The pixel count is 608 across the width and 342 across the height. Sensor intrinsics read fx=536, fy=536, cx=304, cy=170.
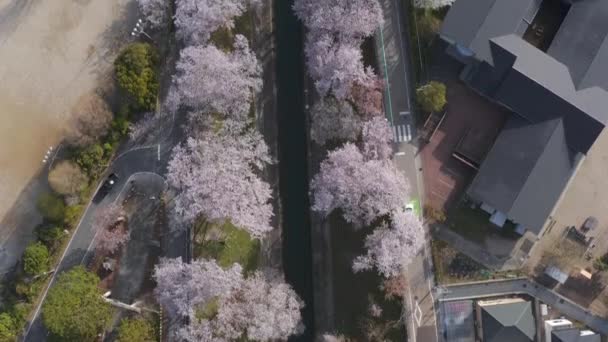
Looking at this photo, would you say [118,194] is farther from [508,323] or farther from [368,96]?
[508,323]

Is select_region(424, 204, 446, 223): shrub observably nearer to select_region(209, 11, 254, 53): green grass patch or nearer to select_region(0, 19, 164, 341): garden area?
select_region(209, 11, 254, 53): green grass patch

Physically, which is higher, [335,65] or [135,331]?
[335,65]

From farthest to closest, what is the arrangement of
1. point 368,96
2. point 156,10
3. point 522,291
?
point 156,10, point 522,291, point 368,96

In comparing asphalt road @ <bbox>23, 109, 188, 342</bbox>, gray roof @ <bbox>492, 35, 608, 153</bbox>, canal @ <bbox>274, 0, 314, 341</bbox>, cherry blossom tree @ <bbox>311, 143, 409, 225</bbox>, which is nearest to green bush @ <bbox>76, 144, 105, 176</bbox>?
asphalt road @ <bbox>23, 109, 188, 342</bbox>

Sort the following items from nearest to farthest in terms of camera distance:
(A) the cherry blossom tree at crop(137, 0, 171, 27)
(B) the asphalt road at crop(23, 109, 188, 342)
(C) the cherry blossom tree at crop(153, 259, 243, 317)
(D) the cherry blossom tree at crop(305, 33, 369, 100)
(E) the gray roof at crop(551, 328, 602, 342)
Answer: (D) the cherry blossom tree at crop(305, 33, 369, 100) → (C) the cherry blossom tree at crop(153, 259, 243, 317) → (E) the gray roof at crop(551, 328, 602, 342) → (A) the cherry blossom tree at crop(137, 0, 171, 27) → (B) the asphalt road at crop(23, 109, 188, 342)

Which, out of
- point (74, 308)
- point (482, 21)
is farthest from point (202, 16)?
point (74, 308)

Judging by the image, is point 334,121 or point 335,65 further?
point 334,121

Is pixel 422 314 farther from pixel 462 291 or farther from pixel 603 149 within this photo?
pixel 603 149

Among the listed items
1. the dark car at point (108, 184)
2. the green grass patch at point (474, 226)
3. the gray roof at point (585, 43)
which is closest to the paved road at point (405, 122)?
the green grass patch at point (474, 226)
